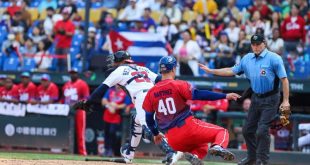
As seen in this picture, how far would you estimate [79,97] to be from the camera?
1745 centimetres

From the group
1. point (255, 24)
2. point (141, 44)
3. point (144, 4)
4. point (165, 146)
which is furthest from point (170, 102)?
point (144, 4)

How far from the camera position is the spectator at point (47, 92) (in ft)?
59.0

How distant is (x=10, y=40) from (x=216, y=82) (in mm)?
5889

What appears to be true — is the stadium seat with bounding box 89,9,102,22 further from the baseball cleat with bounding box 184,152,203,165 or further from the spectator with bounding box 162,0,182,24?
the baseball cleat with bounding box 184,152,203,165

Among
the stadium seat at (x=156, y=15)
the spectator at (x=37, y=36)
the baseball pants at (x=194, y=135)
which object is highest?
the stadium seat at (x=156, y=15)

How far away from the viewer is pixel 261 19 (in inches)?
741

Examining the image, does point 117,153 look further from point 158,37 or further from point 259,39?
point 259,39

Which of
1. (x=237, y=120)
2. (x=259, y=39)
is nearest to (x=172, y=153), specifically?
(x=259, y=39)

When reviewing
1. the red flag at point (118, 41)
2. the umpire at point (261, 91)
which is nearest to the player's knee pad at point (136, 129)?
the umpire at point (261, 91)

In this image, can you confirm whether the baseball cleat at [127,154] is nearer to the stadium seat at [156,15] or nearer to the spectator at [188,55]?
the spectator at [188,55]

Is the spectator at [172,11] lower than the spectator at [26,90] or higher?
higher

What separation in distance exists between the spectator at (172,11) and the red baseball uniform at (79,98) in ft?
11.5

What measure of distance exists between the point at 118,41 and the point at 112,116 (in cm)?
207

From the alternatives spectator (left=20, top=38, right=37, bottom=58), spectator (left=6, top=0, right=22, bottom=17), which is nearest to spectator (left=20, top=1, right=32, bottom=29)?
spectator (left=6, top=0, right=22, bottom=17)
